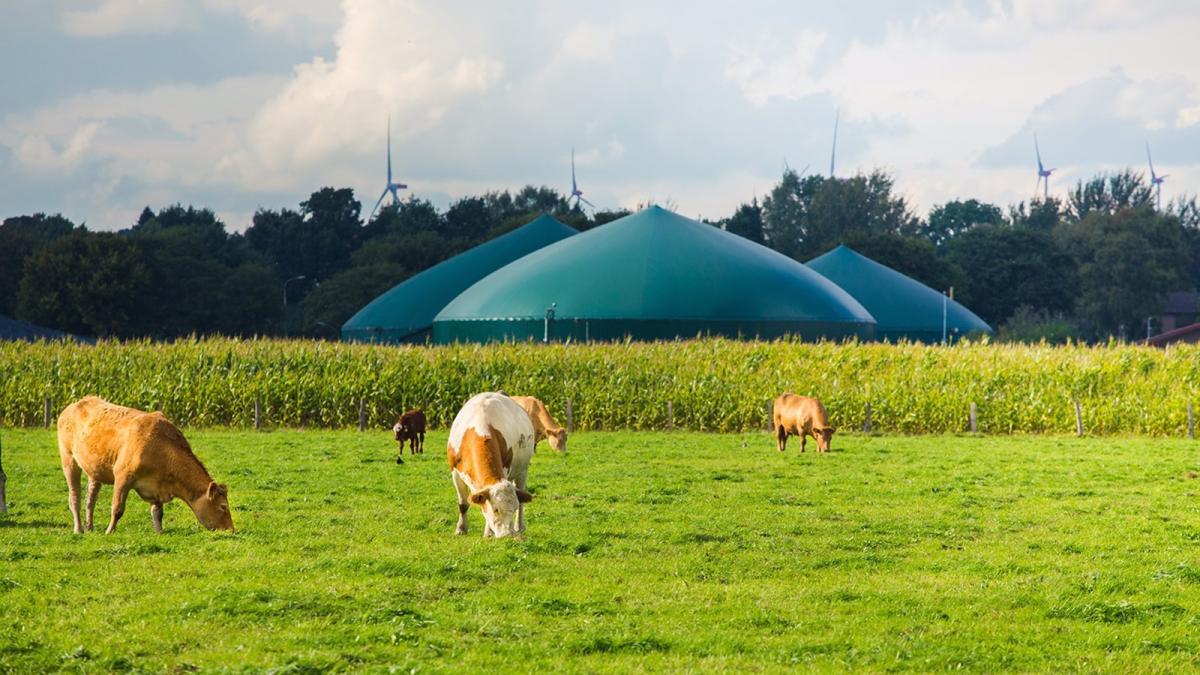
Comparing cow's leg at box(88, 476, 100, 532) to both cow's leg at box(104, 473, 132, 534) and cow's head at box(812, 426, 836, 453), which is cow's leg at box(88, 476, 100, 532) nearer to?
cow's leg at box(104, 473, 132, 534)

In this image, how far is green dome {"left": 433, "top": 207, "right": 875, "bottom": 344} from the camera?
73.4m

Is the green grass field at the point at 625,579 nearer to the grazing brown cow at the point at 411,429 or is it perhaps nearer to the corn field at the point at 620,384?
the grazing brown cow at the point at 411,429

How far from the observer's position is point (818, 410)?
34.2 m

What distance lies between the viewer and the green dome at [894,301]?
95.4m

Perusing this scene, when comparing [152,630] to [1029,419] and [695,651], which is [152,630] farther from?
[1029,419]

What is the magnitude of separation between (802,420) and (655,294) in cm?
4026

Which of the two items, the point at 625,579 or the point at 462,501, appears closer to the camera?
the point at 625,579

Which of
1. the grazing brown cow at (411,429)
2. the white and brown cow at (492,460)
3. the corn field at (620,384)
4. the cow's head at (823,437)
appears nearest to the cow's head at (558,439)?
the grazing brown cow at (411,429)

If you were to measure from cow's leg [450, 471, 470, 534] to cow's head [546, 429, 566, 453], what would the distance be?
15561mm

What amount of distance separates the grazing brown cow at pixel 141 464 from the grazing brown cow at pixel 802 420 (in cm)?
1919

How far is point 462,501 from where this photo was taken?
17719mm

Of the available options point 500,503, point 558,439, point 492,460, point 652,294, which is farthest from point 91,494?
point 652,294

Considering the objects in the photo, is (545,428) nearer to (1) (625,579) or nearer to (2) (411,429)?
(2) (411,429)

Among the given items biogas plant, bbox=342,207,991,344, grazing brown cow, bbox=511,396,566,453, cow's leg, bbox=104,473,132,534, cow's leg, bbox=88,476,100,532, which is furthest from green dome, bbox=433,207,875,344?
cow's leg, bbox=104,473,132,534
